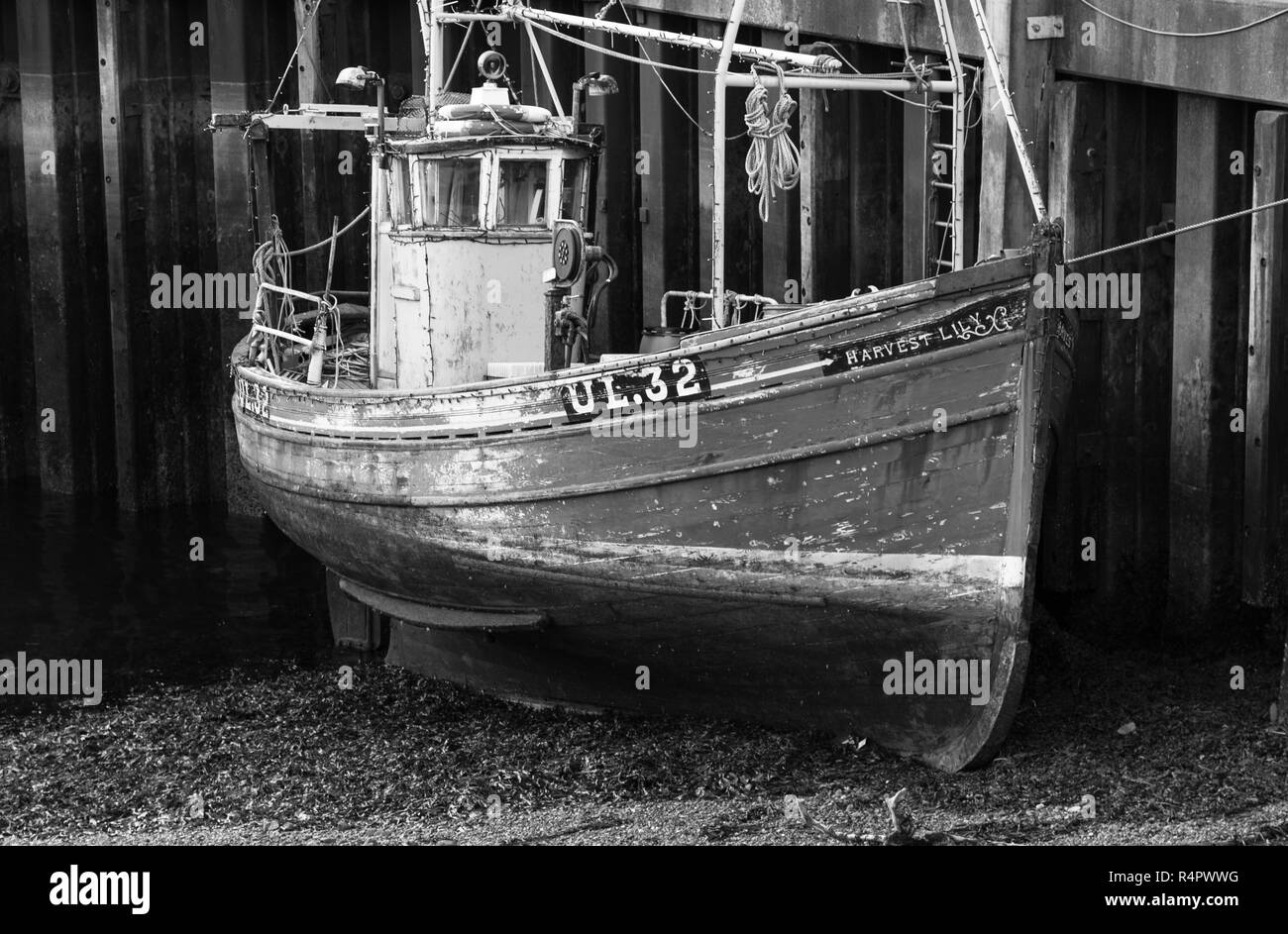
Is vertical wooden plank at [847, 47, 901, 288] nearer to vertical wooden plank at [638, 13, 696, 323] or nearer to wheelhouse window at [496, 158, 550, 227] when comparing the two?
vertical wooden plank at [638, 13, 696, 323]

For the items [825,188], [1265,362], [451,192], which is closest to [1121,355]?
[1265,362]

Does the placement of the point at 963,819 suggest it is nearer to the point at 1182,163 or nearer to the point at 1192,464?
the point at 1192,464

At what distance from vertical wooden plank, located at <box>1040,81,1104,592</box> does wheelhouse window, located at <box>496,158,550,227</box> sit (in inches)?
128

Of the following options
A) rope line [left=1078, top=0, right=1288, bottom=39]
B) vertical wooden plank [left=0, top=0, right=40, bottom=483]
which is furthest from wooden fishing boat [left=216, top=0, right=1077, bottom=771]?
vertical wooden plank [left=0, top=0, right=40, bottom=483]

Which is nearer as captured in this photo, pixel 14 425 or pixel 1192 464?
pixel 1192 464

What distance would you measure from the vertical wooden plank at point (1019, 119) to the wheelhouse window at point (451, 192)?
10.7ft

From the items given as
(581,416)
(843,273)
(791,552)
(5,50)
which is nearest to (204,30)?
(5,50)

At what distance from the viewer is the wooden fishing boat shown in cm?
1025

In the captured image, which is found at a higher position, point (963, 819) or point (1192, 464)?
point (1192, 464)

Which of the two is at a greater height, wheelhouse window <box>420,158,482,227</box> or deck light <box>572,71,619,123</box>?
deck light <box>572,71,619,123</box>

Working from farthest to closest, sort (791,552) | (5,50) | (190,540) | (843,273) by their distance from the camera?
(5,50) < (190,540) < (843,273) < (791,552)

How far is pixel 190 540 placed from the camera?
59.3ft

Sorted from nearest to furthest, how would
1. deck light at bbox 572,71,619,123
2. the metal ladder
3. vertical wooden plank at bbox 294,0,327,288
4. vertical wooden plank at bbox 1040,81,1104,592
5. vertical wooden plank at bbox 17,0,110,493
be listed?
the metal ladder, vertical wooden plank at bbox 1040,81,1104,592, deck light at bbox 572,71,619,123, vertical wooden plank at bbox 294,0,327,288, vertical wooden plank at bbox 17,0,110,493

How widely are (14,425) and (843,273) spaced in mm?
9966
